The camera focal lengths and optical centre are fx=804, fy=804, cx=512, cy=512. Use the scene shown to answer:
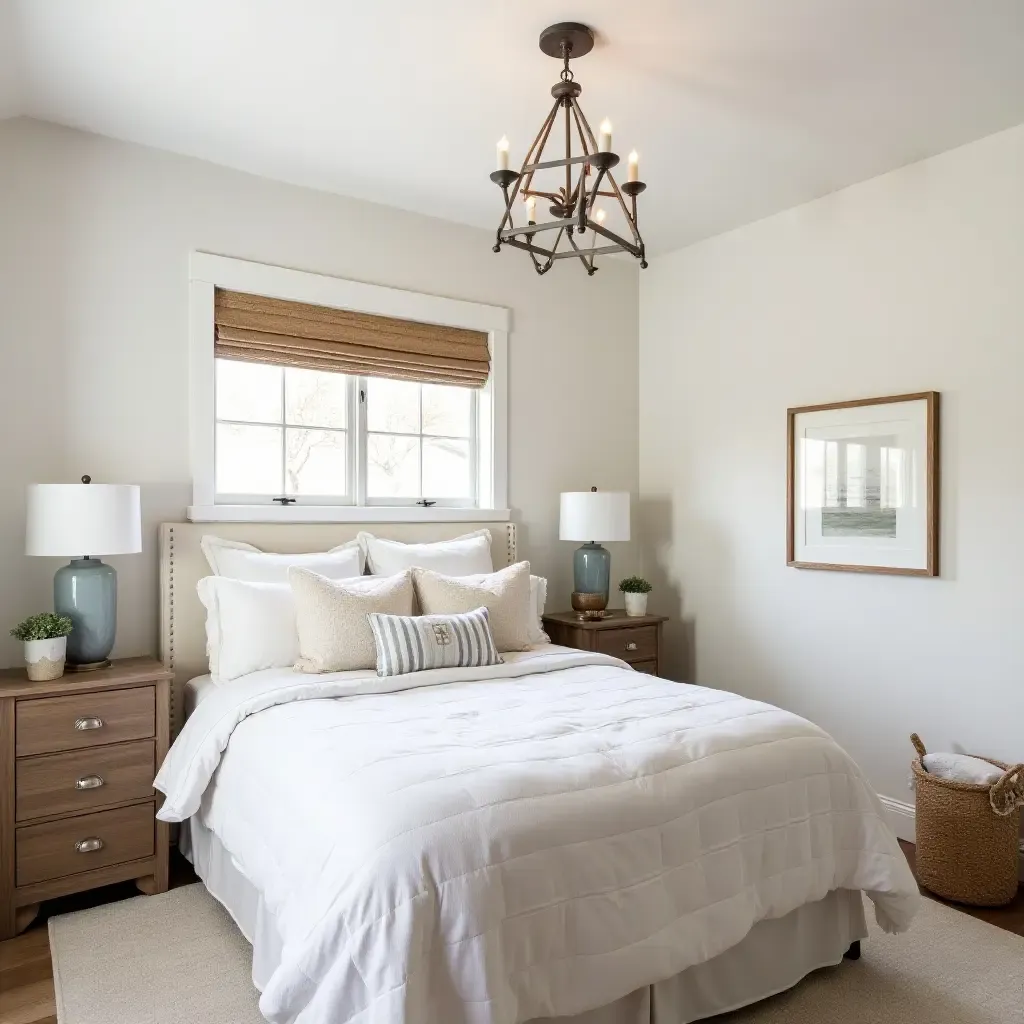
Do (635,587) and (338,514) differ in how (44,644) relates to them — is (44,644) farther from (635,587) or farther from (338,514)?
(635,587)

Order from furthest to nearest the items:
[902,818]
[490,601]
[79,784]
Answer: [902,818], [490,601], [79,784]

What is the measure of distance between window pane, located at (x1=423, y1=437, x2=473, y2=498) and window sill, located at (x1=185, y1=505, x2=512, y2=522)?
6.2 inches

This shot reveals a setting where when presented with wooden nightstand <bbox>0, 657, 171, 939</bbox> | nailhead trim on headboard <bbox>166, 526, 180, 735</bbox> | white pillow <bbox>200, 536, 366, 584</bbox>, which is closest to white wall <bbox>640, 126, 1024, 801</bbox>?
white pillow <bbox>200, 536, 366, 584</bbox>

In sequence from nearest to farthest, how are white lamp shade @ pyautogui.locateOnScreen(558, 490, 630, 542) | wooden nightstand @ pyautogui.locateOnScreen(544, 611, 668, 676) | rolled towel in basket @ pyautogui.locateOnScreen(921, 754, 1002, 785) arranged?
rolled towel in basket @ pyautogui.locateOnScreen(921, 754, 1002, 785), wooden nightstand @ pyautogui.locateOnScreen(544, 611, 668, 676), white lamp shade @ pyautogui.locateOnScreen(558, 490, 630, 542)

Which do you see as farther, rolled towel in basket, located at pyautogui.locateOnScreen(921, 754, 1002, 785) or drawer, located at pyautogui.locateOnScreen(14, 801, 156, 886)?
rolled towel in basket, located at pyautogui.locateOnScreen(921, 754, 1002, 785)

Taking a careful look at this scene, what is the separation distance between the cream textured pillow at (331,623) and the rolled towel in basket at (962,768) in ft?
6.88

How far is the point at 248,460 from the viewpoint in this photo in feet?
11.3

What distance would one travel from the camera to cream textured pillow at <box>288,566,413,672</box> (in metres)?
2.78

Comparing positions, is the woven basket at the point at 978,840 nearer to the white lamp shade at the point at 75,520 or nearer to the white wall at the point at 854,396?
the white wall at the point at 854,396

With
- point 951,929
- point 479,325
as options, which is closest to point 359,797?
point 951,929

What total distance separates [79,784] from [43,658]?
0.42m

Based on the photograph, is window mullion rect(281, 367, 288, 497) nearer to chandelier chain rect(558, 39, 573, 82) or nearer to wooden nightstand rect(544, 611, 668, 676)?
wooden nightstand rect(544, 611, 668, 676)

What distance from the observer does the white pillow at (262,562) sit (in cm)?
307

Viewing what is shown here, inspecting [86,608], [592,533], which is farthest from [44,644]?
[592,533]
